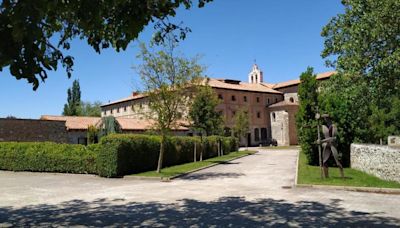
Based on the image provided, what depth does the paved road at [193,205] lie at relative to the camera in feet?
24.6

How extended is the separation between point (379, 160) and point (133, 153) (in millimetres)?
10799

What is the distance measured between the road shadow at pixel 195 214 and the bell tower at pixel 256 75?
68.5 meters

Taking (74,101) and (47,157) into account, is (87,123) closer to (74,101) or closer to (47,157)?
(47,157)

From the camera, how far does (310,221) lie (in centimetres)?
724

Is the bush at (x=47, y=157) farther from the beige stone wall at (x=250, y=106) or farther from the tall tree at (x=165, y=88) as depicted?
the beige stone wall at (x=250, y=106)

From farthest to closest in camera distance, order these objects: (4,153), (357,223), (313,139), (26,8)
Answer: (4,153) < (313,139) < (357,223) < (26,8)

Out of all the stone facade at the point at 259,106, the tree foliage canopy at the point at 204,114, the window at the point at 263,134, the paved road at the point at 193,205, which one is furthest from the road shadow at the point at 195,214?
the window at the point at 263,134

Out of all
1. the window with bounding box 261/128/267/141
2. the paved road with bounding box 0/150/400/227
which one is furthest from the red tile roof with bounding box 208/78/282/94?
the paved road with bounding box 0/150/400/227

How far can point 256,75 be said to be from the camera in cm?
7719

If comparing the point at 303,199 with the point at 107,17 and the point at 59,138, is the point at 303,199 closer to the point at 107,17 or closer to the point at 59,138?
the point at 107,17

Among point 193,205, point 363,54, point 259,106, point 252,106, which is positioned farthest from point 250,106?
point 193,205

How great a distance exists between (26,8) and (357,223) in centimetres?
668

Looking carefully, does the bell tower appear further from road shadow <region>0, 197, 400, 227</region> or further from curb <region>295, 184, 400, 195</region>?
road shadow <region>0, 197, 400, 227</region>

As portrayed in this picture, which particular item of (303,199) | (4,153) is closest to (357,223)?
(303,199)
